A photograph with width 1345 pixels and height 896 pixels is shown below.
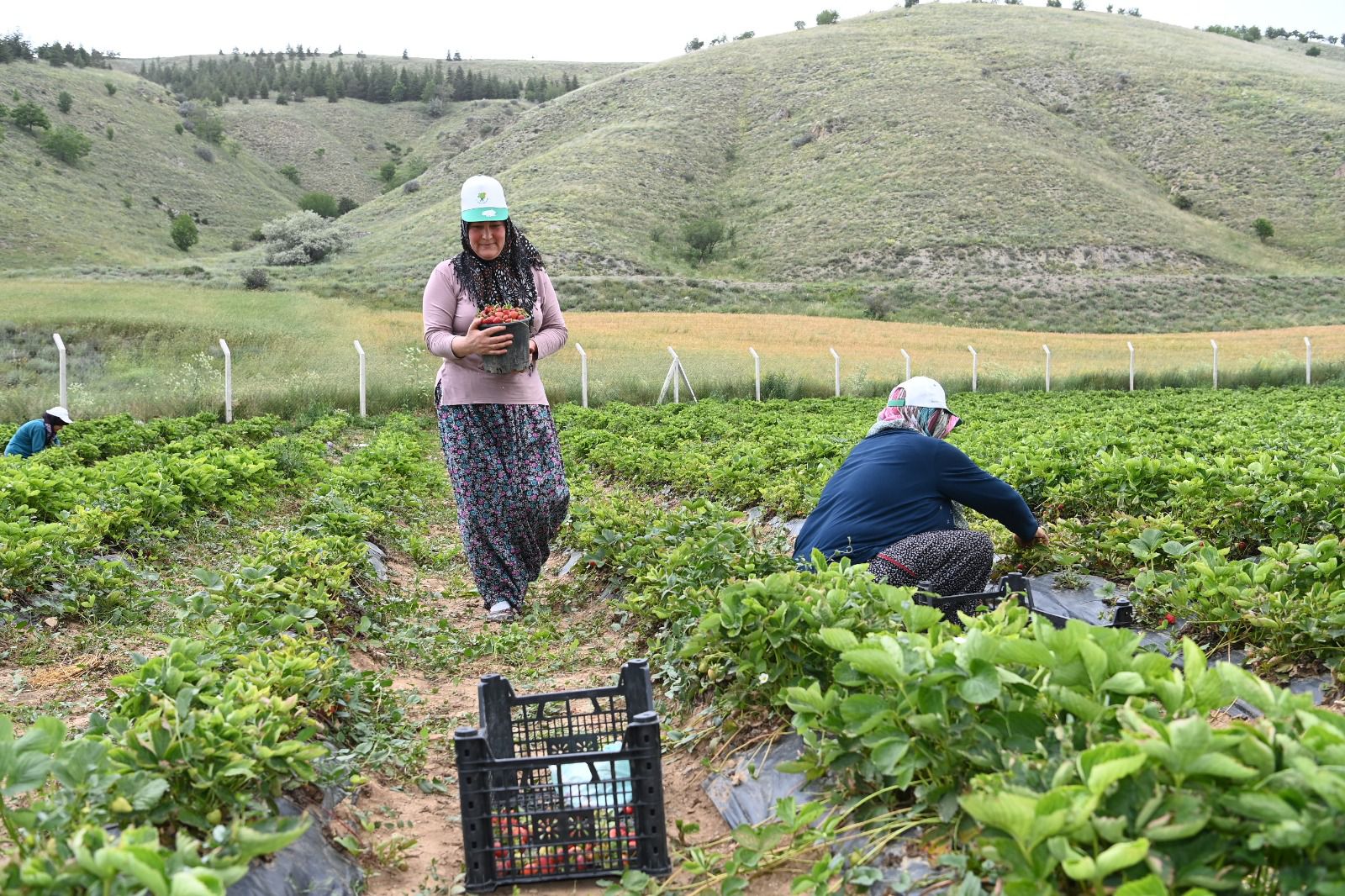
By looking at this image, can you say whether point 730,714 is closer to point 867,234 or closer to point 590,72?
point 867,234

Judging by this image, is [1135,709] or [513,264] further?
[513,264]

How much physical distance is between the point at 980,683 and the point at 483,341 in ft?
12.5

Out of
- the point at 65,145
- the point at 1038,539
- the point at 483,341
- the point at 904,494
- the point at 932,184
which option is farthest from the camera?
the point at 65,145

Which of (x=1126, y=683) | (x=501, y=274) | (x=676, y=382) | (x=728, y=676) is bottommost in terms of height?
(x=676, y=382)

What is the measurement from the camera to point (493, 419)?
5898 millimetres

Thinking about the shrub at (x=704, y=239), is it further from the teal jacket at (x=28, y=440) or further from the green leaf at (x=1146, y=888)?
the green leaf at (x=1146, y=888)

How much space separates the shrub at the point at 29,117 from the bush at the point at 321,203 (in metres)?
20.1

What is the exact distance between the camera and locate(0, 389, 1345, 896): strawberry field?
→ 5.60 ft

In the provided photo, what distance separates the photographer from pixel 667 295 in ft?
145

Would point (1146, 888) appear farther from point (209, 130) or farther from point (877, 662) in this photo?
point (209, 130)

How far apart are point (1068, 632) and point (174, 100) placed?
112 meters

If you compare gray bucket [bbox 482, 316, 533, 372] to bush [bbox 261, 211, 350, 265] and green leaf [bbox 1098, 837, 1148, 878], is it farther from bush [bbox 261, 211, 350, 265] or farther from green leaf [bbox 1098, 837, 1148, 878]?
bush [bbox 261, 211, 350, 265]

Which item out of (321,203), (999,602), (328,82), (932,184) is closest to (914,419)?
(999,602)

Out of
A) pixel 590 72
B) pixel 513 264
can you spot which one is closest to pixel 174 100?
pixel 590 72
